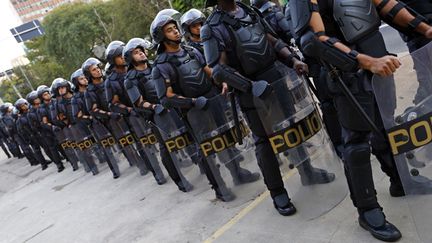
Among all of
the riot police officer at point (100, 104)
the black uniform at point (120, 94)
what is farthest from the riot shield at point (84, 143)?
the black uniform at point (120, 94)

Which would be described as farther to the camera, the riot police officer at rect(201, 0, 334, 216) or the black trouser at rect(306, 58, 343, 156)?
the black trouser at rect(306, 58, 343, 156)

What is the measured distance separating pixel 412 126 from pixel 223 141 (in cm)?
187

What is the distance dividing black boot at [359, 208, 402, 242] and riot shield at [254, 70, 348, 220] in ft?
1.62

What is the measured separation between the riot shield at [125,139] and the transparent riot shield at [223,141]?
7.90 ft

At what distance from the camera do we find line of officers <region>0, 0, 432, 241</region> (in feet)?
8.37

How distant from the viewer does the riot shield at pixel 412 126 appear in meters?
1.97

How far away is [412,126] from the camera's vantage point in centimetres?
201

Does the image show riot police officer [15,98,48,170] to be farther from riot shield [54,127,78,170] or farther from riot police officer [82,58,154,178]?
riot police officer [82,58,154,178]

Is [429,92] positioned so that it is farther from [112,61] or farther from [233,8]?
[112,61]

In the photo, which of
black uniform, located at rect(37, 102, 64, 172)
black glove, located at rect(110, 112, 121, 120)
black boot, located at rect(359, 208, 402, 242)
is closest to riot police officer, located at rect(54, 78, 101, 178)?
black uniform, located at rect(37, 102, 64, 172)

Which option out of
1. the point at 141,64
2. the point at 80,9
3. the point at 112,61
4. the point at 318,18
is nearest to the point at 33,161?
the point at 112,61

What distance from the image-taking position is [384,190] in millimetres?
3105

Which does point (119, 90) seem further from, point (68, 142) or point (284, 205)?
point (68, 142)

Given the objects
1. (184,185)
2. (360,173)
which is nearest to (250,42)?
(360,173)
